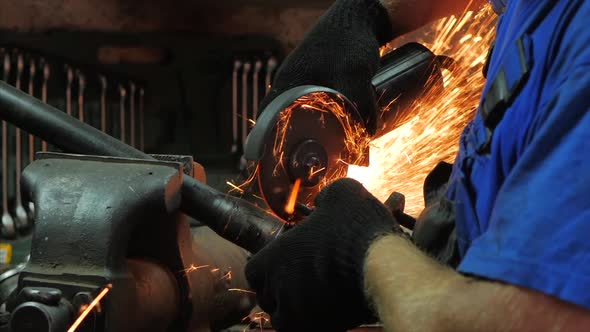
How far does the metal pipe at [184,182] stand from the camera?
124 centimetres

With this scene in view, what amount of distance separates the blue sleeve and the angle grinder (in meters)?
0.54

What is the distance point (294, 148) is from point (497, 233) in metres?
0.55

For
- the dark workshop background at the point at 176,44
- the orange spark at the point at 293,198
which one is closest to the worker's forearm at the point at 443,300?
the orange spark at the point at 293,198

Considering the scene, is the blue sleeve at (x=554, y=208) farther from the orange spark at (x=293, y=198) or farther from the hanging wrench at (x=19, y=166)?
the hanging wrench at (x=19, y=166)

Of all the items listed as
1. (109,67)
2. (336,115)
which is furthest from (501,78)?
(109,67)

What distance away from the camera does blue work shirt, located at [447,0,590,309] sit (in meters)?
0.69

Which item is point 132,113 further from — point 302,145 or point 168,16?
point 302,145

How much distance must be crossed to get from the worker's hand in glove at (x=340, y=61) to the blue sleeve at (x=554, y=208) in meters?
0.65

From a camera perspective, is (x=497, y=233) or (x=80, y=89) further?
(x=80, y=89)

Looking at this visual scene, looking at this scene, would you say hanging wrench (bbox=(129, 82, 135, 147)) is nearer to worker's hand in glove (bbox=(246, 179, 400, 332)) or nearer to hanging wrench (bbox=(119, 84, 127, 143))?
hanging wrench (bbox=(119, 84, 127, 143))

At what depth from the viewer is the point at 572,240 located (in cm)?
69

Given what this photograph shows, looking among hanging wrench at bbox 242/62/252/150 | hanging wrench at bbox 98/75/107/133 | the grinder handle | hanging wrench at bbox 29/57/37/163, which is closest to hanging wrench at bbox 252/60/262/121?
hanging wrench at bbox 242/62/252/150

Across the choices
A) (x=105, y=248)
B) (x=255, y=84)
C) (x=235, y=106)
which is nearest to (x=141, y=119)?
(x=235, y=106)

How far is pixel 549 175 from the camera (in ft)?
2.32
